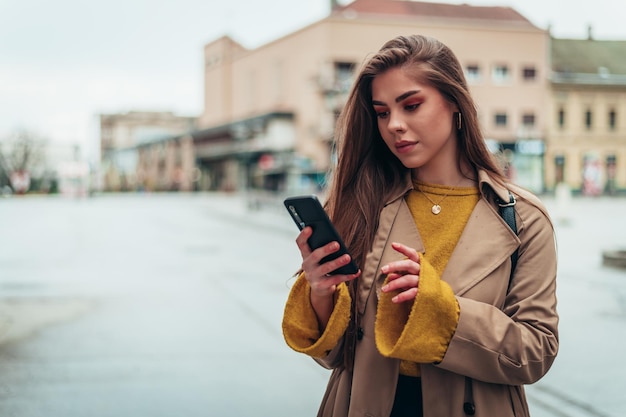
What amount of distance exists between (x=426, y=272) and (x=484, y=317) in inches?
7.0

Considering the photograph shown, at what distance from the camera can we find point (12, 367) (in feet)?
20.1

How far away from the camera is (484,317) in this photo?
5.34 ft

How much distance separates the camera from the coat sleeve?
162 centimetres

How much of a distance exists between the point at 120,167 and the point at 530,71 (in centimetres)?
8009

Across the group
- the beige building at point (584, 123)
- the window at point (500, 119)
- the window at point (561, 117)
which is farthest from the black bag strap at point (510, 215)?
the window at point (500, 119)

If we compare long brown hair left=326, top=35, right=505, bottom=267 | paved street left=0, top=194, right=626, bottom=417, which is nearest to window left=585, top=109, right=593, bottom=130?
paved street left=0, top=194, right=626, bottom=417

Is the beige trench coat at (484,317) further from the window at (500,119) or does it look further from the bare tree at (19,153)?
the bare tree at (19,153)

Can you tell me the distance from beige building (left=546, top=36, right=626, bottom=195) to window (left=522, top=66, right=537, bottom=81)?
6.62ft

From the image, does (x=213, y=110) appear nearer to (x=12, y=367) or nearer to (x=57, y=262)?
(x=57, y=262)

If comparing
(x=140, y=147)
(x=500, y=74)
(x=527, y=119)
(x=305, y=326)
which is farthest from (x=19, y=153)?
(x=305, y=326)

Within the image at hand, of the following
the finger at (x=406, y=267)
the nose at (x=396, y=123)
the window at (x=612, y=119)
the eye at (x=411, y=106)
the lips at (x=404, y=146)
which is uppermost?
the window at (x=612, y=119)

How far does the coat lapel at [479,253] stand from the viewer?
172 centimetres

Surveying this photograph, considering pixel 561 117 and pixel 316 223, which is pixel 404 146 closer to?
pixel 316 223

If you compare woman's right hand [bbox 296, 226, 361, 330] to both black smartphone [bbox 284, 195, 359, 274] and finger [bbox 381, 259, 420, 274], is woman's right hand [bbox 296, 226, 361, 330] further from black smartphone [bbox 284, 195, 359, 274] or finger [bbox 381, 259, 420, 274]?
finger [bbox 381, 259, 420, 274]
